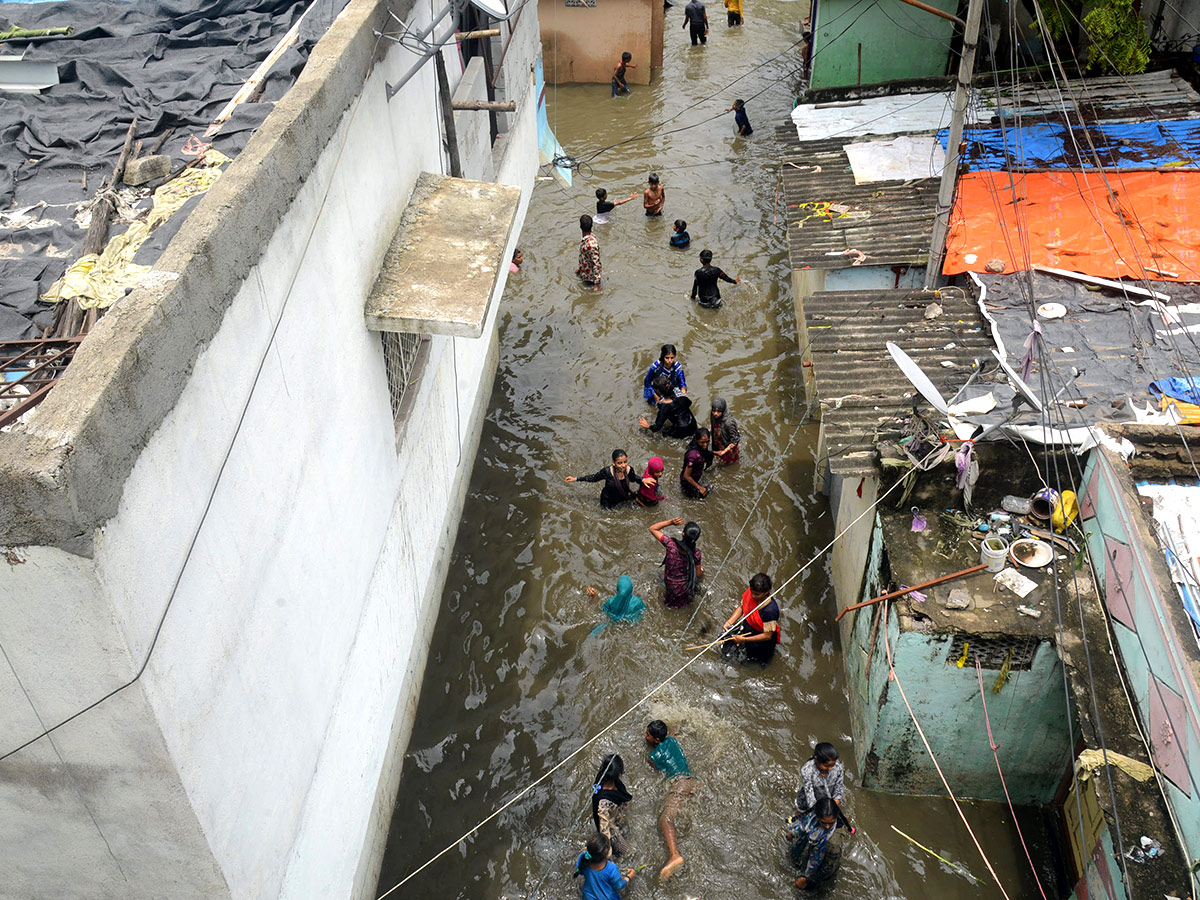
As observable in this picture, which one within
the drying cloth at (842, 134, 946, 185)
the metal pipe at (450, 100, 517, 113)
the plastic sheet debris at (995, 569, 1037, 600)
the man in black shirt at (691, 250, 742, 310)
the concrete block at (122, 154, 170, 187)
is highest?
the concrete block at (122, 154, 170, 187)

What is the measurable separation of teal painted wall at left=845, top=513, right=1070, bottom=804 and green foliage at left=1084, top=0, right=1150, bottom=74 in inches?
348

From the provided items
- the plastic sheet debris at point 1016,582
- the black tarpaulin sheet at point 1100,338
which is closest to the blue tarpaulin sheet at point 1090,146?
the black tarpaulin sheet at point 1100,338

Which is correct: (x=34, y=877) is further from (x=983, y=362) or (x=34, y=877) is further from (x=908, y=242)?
(x=908, y=242)

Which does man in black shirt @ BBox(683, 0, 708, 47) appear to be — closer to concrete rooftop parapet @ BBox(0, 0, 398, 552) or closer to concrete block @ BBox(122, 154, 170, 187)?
concrete block @ BBox(122, 154, 170, 187)

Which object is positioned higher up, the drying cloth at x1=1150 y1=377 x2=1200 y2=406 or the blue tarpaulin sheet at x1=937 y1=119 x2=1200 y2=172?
the blue tarpaulin sheet at x1=937 y1=119 x2=1200 y2=172

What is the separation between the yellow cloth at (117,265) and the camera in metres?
5.22

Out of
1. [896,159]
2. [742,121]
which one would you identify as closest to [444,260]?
[896,159]

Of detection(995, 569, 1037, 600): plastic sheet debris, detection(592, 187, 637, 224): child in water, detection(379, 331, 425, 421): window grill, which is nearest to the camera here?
detection(379, 331, 425, 421): window grill

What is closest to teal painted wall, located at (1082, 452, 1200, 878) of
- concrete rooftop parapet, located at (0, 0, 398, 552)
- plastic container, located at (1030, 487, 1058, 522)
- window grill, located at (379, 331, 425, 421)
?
plastic container, located at (1030, 487, 1058, 522)

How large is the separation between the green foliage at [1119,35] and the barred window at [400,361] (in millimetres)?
10181

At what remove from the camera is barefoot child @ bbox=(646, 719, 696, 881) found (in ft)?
26.9

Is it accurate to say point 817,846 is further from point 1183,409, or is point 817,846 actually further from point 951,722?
point 1183,409

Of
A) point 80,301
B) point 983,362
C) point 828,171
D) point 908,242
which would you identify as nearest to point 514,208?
point 80,301

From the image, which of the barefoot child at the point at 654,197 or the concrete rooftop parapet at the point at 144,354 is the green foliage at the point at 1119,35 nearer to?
the barefoot child at the point at 654,197
